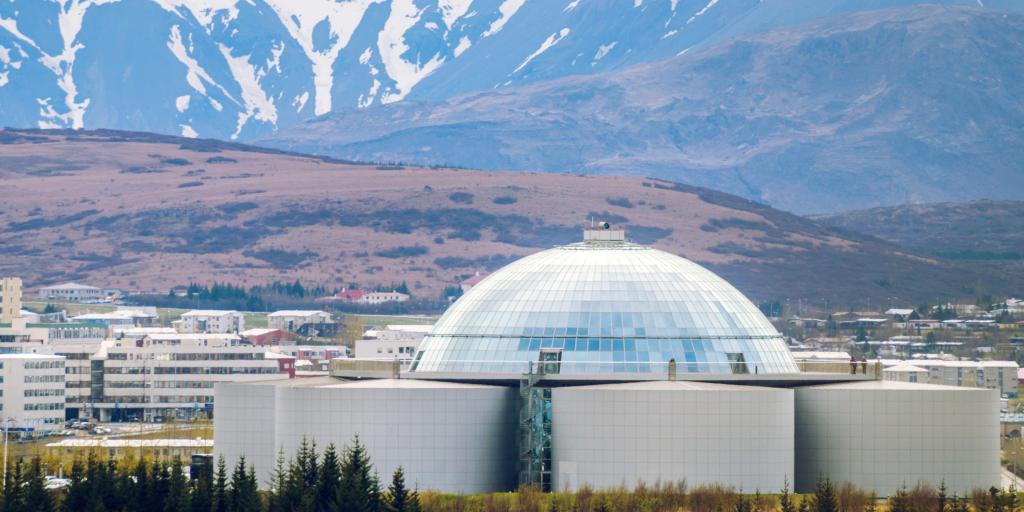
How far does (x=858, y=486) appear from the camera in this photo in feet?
A: 287

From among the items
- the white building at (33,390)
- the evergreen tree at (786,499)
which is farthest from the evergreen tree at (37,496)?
the white building at (33,390)

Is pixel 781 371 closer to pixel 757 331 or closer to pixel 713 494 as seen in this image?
pixel 757 331

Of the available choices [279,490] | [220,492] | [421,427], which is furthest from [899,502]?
[220,492]

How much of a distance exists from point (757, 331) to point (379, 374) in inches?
547

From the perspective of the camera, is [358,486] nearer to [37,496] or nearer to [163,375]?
[37,496]

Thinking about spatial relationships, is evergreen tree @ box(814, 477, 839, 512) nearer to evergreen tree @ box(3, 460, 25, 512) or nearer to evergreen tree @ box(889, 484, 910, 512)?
evergreen tree @ box(889, 484, 910, 512)

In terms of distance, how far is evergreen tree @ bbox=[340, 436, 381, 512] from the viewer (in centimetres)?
7825

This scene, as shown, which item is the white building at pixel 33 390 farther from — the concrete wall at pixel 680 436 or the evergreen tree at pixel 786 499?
the evergreen tree at pixel 786 499

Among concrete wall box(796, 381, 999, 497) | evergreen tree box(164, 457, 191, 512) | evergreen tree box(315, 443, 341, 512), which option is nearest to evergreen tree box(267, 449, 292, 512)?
evergreen tree box(315, 443, 341, 512)

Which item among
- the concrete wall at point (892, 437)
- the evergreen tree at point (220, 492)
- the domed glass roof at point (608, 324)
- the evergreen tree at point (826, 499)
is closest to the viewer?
the evergreen tree at point (826, 499)

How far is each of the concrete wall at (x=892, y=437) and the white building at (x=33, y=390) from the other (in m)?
86.6

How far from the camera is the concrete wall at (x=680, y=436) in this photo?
84312 millimetres

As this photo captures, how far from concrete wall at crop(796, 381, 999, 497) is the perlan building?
5 centimetres

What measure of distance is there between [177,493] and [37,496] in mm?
4332
